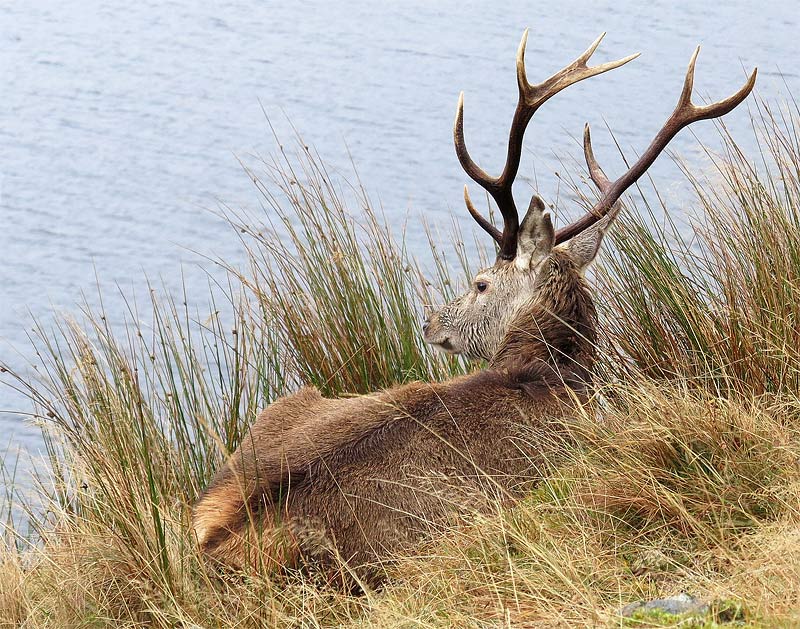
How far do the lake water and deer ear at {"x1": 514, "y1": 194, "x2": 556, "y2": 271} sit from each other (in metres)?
4.96

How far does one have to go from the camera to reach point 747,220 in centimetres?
539

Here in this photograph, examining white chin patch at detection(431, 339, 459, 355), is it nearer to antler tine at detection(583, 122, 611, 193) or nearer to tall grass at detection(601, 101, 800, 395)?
tall grass at detection(601, 101, 800, 395)

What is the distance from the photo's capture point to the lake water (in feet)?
39.1

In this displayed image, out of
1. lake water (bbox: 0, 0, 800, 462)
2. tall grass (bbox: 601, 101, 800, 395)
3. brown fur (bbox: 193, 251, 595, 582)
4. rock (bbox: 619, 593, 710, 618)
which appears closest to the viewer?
rock (bbox: 619, 593, 710, 618)

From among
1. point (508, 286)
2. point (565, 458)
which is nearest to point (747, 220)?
point (508, 286)

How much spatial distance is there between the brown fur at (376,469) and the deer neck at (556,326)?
0.30 metres

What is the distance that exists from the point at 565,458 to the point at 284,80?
513 inches

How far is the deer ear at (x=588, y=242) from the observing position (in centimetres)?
499

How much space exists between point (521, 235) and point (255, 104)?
11183 mm

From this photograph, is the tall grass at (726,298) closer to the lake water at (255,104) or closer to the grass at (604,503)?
the grass at (604,503)

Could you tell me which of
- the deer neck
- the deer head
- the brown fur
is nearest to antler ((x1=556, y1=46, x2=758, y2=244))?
the deer head

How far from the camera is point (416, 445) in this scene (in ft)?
12.7

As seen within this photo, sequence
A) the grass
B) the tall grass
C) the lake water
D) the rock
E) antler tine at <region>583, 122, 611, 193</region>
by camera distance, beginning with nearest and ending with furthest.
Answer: the rock < the grass < the tall grass < antler tine at <region>583, 122, 611, 193</region> < the lake water

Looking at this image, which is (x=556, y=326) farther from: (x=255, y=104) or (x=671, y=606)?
(x=255, y=104)
